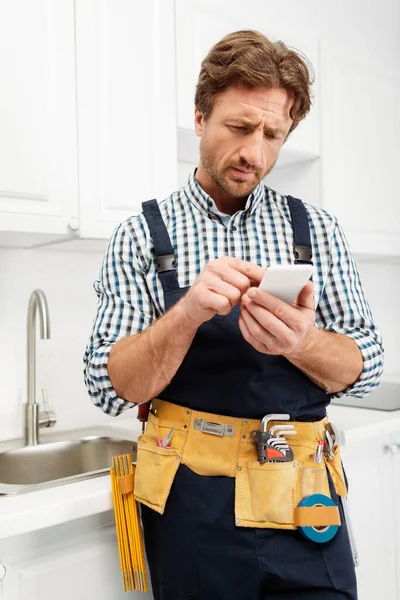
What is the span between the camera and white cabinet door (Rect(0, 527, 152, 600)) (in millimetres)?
1128

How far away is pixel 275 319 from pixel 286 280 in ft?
0.25

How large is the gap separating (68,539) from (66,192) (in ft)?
2.56

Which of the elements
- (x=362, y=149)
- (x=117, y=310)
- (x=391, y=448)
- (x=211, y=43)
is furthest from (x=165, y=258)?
(x=362, y=149)

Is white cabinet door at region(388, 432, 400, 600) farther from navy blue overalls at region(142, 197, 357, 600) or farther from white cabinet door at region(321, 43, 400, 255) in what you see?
navy blue overalls at region(142, 197, 357, 600)

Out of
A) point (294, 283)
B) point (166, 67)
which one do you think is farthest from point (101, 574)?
point (166, 67)

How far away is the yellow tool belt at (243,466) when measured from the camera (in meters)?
0.99

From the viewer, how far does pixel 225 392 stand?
3.39 ft

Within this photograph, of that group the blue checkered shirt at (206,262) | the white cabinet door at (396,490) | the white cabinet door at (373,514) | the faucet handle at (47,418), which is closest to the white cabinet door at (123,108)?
the blue checkered shirt at (206,262)

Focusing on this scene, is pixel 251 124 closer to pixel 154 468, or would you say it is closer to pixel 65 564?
pixel 154 468

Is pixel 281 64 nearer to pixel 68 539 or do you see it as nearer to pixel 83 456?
pixel 68 539

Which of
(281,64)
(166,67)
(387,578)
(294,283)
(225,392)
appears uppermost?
(166,67)

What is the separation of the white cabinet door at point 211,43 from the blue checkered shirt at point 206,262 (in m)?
0.66

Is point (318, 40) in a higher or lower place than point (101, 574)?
higher

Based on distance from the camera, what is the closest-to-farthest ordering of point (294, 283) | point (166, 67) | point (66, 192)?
point (294, 283) < point (66, 192) < point (166, 67)
